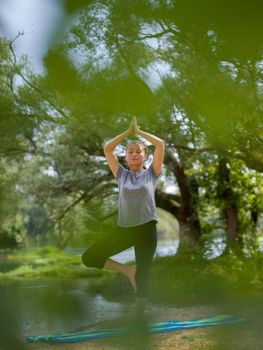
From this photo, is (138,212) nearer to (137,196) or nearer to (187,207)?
(137,196)

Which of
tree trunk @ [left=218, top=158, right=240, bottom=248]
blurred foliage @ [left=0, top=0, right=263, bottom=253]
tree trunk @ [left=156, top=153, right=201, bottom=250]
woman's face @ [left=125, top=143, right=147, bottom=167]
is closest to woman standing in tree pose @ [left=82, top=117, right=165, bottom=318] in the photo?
woman's face @ [left=125, top=143, right=147, bottom=167]

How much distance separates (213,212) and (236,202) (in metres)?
0.61

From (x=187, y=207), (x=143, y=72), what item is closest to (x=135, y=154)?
(x=143, y=72)

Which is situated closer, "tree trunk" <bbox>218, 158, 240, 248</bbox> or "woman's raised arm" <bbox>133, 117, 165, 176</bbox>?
"woman's raised arm" <bbox>133, 117, 165, 176</bbox>

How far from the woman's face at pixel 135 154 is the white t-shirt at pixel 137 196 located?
1.2 inches

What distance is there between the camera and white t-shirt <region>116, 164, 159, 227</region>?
3.51 feet

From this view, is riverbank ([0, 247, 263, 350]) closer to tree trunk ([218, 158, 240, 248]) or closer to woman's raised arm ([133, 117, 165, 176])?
woman's raised arm ([133, 117, 165, 176])

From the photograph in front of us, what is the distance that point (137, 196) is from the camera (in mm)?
1159

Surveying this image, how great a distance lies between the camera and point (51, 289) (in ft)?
1.42

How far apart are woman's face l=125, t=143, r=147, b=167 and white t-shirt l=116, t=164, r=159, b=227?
0.03 meters

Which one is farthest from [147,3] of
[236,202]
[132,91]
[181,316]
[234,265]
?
[236,202]

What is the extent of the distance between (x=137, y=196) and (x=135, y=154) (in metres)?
0.19

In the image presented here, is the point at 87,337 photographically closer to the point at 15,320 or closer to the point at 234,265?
the point at 15,320

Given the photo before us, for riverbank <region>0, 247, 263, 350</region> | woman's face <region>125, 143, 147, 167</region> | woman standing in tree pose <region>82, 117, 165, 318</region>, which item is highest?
woman's face <region>125, 143, 147, 167</region>
